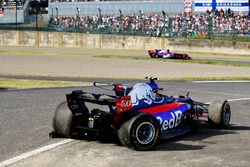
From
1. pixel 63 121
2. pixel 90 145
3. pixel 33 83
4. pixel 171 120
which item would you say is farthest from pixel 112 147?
pixel 33 83

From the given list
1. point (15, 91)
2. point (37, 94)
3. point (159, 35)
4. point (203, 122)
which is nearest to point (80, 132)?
point (203, 122)

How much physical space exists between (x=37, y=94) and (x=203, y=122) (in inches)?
270

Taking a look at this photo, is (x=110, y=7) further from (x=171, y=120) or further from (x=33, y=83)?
(x=171, y=120)

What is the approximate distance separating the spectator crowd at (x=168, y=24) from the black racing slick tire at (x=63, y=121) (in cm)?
3929

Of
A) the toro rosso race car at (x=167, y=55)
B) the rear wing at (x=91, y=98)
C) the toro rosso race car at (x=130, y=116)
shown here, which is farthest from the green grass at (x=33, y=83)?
the toro rosso race car at (x=167, y=55)

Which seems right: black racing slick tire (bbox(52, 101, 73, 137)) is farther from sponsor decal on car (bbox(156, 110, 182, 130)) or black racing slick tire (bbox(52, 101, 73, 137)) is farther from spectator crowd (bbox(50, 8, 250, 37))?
spectator crowd (bbox(50, 8, 250, 37))

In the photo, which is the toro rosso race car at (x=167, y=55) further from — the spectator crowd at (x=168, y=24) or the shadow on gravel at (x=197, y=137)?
the shadow on gravel at (x=197, y=137)

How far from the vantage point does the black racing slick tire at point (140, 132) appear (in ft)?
28.2

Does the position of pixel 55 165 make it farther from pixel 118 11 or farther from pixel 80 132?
pixel 118 11

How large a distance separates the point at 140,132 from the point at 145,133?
113 millimetres

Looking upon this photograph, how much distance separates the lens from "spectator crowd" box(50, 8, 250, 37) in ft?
158

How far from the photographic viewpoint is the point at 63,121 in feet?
31.1

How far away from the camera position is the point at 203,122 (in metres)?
11.8

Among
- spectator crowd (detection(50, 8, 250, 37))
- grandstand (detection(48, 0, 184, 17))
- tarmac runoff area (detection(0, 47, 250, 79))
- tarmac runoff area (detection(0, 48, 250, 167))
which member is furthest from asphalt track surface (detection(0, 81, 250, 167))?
grandstand (detection(48, 0, 184, 17))
